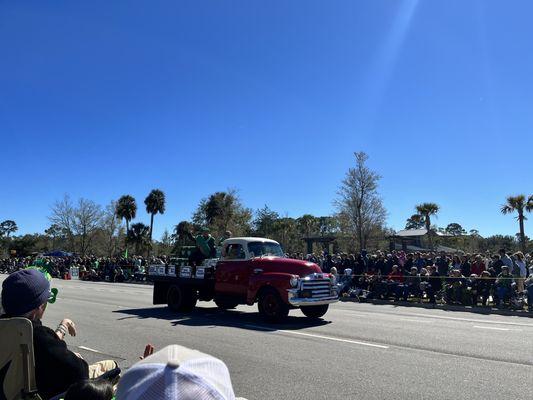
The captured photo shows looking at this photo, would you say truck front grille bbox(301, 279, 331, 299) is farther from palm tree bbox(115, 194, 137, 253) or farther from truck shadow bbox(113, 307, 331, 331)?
palm tree bbox(115, 194, 137, 253)

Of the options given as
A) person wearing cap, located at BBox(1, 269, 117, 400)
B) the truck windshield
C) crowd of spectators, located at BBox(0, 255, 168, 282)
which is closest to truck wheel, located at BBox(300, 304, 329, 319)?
the truck windshield

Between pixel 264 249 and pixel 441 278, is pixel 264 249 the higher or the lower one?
the higher one

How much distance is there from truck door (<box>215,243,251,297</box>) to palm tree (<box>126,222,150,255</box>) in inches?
1900

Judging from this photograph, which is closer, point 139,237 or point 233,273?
point 233,273

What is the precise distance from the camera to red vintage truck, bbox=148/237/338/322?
12367 mm

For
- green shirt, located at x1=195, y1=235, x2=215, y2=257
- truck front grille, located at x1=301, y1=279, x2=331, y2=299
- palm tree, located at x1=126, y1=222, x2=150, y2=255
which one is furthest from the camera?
palm tree, located at x1=126, y1=222, x2=150, y2=255

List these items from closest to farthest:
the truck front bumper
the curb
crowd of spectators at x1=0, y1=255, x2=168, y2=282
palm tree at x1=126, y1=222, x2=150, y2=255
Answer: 1. the truck front bumper
2. the curb
3. crowd of spectators at x1=0, y1=255, x2=168, y2=282
4. palm tree at x1=126, y1=222, x2=150, y2=255

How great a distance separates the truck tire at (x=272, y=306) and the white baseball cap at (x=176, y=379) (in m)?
10.8

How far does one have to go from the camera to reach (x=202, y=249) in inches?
595

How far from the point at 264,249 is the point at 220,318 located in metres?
2.28

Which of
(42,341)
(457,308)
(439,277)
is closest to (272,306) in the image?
(457,308)

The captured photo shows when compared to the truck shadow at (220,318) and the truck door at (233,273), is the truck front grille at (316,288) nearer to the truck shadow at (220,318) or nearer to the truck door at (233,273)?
the truck shadow at (220,318)

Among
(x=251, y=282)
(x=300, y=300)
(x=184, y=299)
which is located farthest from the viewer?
(x=184, y=299)

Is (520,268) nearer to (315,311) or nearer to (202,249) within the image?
(315,311)
